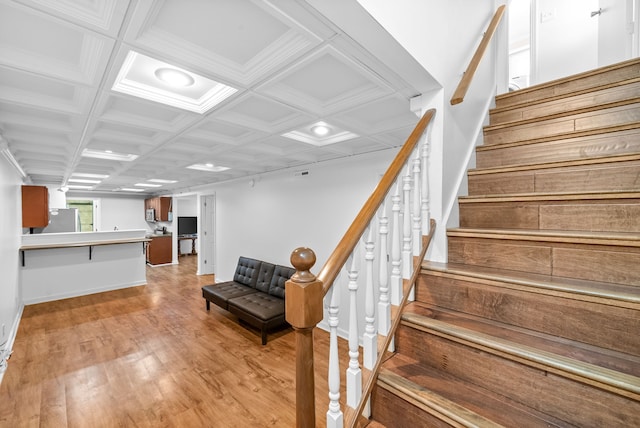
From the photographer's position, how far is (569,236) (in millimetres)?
1172

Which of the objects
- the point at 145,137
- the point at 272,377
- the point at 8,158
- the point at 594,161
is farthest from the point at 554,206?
the point at 8,158

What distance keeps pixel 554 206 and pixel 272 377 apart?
8.92 ft

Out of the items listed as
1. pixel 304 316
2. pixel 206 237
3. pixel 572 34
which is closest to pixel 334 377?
pixel 304 316

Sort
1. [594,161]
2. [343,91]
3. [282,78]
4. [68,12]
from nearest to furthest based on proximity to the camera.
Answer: [68,12]
[594,161]
[282,78]
[343,91]

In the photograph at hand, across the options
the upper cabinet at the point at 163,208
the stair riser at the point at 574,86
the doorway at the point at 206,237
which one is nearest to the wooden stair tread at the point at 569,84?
the stair riser at the point at 574,86

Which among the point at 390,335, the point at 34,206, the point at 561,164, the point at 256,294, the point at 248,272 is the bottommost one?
the point at 256,294

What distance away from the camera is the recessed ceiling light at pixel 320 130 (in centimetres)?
261

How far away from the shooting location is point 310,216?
4078mm

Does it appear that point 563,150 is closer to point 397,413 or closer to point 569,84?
point 569,84

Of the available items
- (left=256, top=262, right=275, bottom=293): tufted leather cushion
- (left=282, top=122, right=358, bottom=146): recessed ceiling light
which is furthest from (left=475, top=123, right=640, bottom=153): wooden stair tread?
(left=256, top=262, right=275, bottom=293): tufted leather cushion

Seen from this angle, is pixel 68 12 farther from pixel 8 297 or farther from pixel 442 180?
pixel 8 297

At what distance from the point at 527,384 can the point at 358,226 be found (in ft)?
2.74

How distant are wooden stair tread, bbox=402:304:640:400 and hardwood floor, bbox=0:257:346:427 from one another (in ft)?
5.19

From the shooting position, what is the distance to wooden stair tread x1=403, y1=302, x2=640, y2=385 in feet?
2.86
